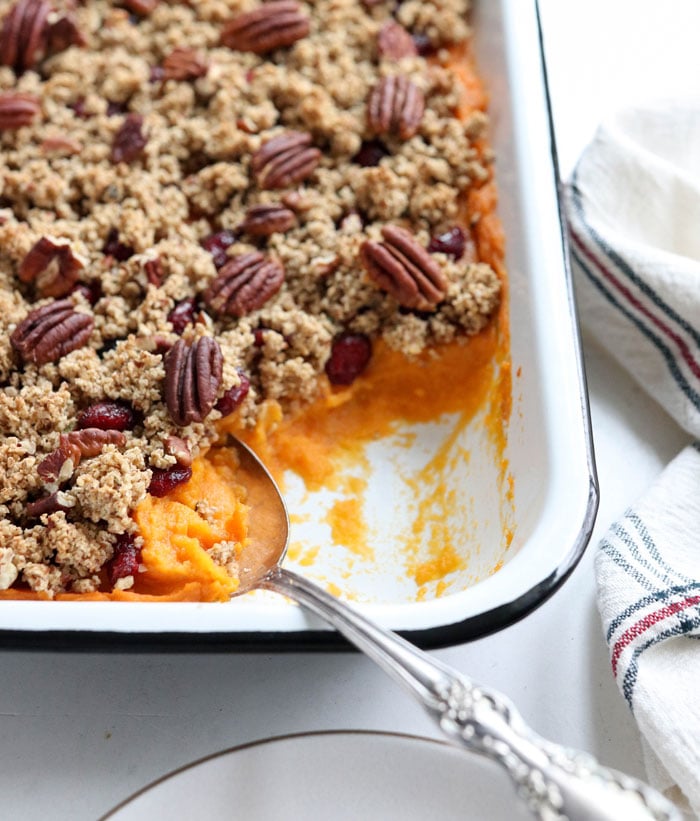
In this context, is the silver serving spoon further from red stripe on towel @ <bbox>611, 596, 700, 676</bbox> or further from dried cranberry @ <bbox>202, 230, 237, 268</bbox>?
dried cranberry @ <bbox>202, 230, 237, 268</bbox>

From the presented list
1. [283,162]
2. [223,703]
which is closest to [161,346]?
[283,162]

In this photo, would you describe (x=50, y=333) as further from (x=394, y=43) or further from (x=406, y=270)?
(x=394, y=43)

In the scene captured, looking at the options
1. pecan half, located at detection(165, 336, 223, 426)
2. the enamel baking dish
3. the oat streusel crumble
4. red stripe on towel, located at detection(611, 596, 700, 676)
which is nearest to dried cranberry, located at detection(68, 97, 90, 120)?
the oat streusel crumble

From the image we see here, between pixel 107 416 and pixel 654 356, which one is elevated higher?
pixel 654 356

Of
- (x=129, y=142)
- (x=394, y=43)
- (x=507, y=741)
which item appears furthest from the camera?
(x=394, y=43)

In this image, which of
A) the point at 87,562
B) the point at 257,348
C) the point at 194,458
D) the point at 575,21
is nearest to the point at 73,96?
the point at 257,348

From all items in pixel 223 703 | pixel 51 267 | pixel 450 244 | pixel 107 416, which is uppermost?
pixel 450 244

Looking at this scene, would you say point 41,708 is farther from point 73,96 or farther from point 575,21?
point 575,21
